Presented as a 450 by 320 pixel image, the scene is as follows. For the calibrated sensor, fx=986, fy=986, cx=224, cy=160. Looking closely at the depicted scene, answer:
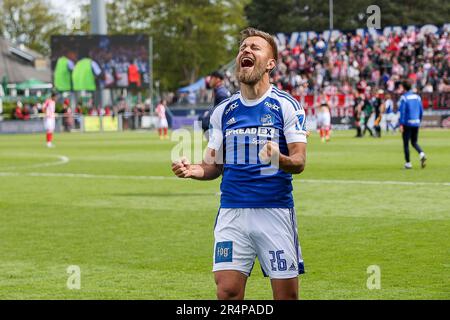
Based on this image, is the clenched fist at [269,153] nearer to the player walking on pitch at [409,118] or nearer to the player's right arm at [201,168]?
the player's right arm at [201,168]

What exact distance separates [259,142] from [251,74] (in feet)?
1.50

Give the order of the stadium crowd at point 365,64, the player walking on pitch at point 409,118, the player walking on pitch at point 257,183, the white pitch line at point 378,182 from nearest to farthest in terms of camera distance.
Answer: the player walking on pitch at point 257,183, the white pitch line at point 378,182, the player walking on pitch at point 409,118, the stadium crowd at point 365,64

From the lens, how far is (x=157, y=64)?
338ft

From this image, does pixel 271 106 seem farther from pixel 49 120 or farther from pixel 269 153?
pixel 49 120

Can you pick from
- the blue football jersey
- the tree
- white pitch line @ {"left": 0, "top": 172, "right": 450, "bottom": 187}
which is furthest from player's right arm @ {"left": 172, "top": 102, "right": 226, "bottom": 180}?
the tree

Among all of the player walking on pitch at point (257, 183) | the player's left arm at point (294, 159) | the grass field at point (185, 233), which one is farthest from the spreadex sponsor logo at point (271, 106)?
the grass field at point (185, 233)

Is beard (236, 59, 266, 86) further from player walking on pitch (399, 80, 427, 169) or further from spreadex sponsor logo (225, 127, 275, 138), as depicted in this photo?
player walking on pitch (399, 80, 427, 169)

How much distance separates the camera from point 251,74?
625cm

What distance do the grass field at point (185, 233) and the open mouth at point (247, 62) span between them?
311 centimetres

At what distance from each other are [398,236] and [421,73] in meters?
45.2

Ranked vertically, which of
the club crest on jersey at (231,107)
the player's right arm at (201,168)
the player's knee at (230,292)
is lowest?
the player's knee at (230,292)

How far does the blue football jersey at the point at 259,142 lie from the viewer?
20.9 feet

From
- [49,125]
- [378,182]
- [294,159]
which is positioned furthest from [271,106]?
[49,125]
